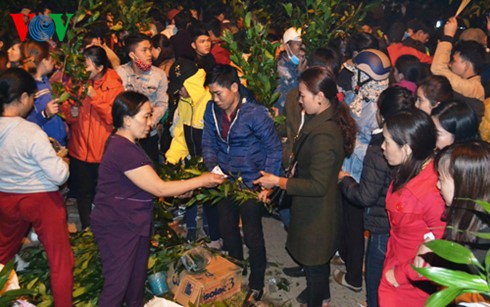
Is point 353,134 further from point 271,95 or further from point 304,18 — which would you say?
point 304,18

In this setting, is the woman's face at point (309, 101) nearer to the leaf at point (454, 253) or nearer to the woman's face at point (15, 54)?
the leaf at point (454, 253)

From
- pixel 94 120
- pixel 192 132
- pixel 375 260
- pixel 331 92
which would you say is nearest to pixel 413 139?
pixel 331 92

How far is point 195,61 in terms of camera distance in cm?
705

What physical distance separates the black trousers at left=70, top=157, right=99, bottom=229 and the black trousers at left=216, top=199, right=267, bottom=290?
1746mm

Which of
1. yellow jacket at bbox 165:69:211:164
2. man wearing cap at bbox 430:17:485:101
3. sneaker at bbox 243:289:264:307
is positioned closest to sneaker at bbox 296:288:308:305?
sneaker at bbox 243:289:264:307

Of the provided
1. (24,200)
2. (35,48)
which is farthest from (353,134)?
(35,48)

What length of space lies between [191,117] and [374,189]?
254 cm

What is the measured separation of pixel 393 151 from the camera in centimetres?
360

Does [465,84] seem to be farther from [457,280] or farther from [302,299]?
[457,280]

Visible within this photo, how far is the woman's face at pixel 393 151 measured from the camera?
358cm

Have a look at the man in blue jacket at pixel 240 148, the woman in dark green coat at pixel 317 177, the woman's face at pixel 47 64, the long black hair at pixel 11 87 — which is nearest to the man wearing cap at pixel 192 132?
the man in blue jacket at pixel 240 148

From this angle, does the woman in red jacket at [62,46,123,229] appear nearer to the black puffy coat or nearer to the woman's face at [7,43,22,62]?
the woman's face at [7,43,22,62]

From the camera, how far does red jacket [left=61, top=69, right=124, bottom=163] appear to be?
5672mm

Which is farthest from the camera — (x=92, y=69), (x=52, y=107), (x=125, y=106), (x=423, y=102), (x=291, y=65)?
(x=291, y=65)
